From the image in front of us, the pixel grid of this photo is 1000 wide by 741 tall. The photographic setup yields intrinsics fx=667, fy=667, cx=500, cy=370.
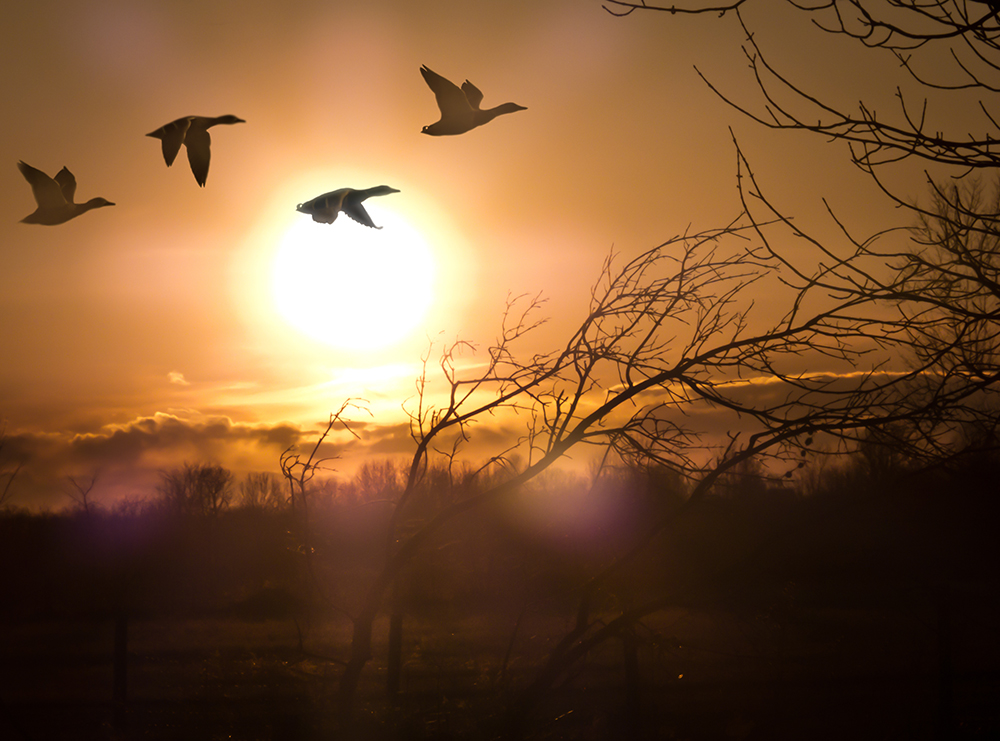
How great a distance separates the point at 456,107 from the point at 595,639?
3037mm

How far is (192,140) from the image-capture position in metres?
2.27

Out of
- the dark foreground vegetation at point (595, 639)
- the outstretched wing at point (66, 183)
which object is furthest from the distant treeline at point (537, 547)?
the outstretched wing at point (66, 183)

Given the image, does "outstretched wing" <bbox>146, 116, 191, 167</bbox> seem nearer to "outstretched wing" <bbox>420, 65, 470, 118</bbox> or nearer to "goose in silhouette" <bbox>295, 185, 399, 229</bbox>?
"goose in silhouette" <bbox>295, 185, 399, 229</bbox>

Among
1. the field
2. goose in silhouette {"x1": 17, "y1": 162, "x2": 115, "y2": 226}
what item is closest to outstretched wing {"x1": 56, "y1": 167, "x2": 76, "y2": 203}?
goose in silhouette {"x1": 17, "y1": 162, "x2": 115, "y2": 226}

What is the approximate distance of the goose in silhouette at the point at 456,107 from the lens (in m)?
2.40

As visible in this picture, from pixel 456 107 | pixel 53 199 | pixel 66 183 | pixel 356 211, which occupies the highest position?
pixel 456 107

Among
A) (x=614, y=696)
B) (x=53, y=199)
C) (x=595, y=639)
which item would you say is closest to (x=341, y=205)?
(x=53, y=199)

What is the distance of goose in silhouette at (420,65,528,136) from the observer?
7.88 feet

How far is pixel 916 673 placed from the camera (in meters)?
7.62

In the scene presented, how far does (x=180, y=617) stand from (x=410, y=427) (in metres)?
22.5

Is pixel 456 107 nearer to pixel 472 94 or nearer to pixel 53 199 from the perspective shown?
pixel 472 94

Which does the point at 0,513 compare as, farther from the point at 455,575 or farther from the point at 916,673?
the point at 916,673

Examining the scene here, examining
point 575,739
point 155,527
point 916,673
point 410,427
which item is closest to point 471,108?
point 410,427

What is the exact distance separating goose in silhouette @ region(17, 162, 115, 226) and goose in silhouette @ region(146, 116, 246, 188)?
515 mm
